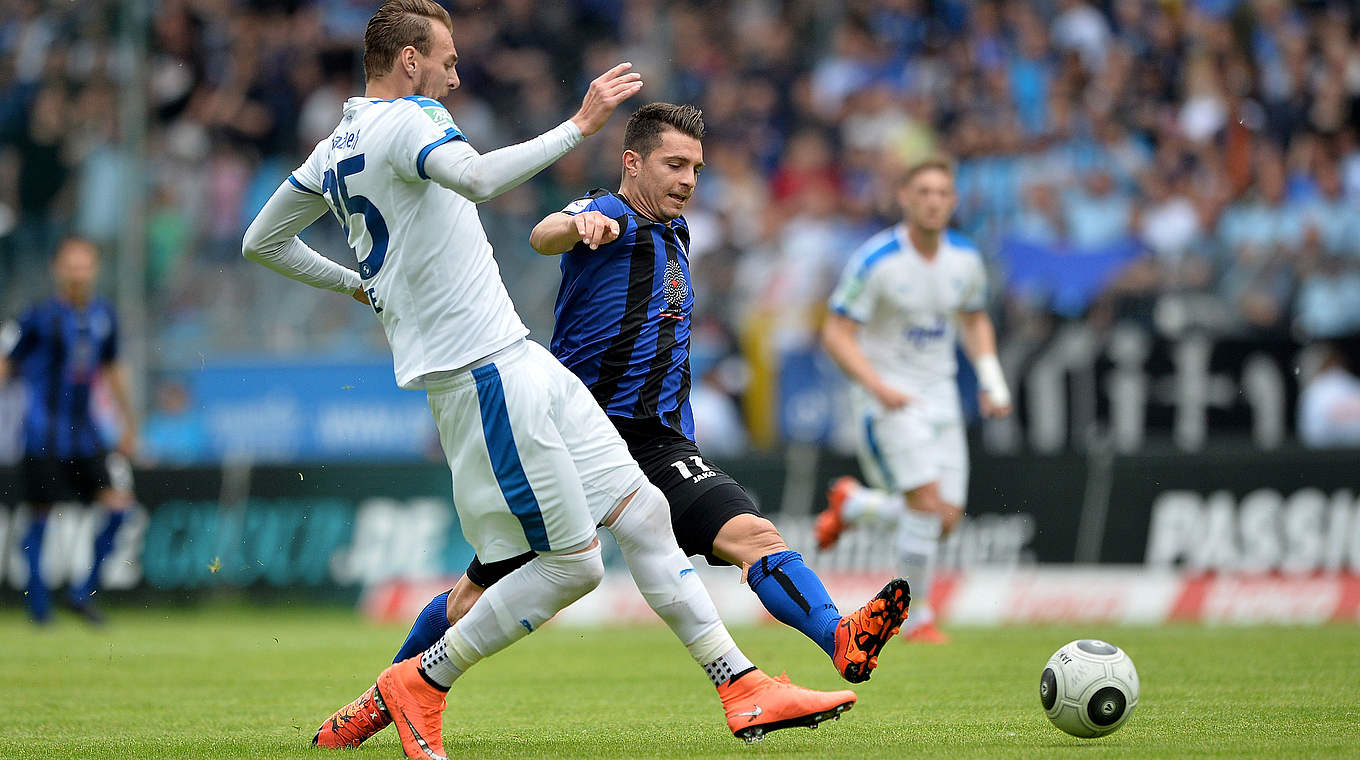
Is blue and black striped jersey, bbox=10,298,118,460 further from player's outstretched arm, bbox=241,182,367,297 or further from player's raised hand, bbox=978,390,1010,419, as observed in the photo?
player's outstretched arm, bbox=241,182,367,297

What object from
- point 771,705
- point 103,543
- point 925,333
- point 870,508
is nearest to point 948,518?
point 870,508

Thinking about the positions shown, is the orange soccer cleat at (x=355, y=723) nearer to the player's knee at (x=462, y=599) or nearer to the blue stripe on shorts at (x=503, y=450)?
the player's knee at (x=462, y=599)

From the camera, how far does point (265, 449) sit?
14.3m

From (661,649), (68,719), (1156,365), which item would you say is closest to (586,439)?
(68,719)

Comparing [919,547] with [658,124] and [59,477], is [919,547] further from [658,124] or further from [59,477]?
[59,477]

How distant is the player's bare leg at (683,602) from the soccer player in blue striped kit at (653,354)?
10.7 inches

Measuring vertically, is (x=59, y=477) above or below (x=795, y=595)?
below

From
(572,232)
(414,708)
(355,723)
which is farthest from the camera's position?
(355,723)

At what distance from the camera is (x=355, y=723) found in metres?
5.50

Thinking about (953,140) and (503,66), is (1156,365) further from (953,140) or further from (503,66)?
(503,66)

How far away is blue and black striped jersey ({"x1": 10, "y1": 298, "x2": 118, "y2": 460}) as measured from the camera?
39.7 feet

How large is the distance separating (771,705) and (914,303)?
→ 4946mm

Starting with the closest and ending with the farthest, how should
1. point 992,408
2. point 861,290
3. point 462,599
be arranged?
point 462,599 → point 992,408 → point 861,290

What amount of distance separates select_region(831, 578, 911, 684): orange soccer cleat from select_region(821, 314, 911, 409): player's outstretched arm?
4137 mm
